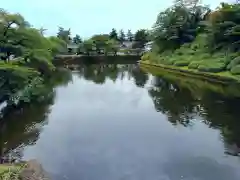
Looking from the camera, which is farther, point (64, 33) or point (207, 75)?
point (64, 33)

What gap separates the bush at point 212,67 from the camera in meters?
34.4

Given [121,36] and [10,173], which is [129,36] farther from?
[10,173]

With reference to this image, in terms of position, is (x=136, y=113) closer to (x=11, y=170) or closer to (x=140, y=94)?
(x=140, y=94)

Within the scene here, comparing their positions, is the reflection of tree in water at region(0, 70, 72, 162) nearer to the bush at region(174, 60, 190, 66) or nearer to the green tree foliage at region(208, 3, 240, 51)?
the green tree foliage at region(208, 3, 240, 51)

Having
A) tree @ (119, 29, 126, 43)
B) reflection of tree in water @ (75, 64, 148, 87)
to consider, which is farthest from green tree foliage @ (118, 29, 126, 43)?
reflection of tree in water @ (75, 64, 148, 87)

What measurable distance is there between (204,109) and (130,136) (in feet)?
23.2

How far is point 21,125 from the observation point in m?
17.5

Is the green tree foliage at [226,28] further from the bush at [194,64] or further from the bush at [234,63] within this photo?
the bush at [234,63]

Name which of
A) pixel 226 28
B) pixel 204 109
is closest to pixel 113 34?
pixel 226 28

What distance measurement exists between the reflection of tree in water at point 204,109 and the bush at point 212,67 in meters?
6.76

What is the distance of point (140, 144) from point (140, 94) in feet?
43.8

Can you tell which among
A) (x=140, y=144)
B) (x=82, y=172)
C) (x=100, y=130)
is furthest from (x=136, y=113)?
(x=82, y=172)

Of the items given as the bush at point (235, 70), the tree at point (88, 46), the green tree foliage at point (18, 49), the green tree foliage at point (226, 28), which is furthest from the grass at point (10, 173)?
the tree at point (88, 46)

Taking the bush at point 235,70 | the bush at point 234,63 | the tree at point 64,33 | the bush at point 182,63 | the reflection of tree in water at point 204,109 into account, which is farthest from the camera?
the tree at point 64,33
